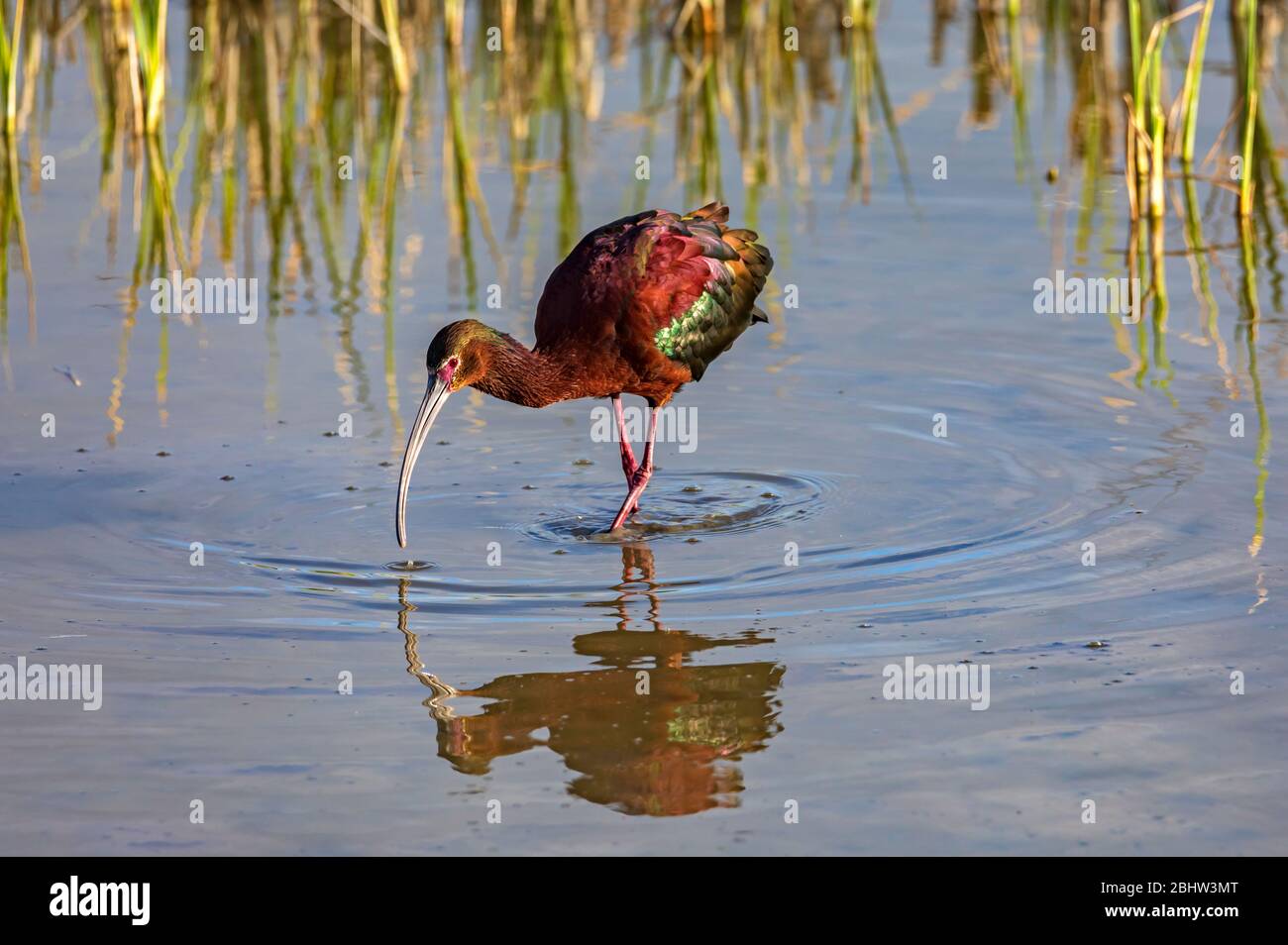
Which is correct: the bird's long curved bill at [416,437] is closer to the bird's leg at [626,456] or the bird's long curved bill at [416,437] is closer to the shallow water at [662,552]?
the shallow water at [662,552]

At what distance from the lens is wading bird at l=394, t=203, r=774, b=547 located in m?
7.09

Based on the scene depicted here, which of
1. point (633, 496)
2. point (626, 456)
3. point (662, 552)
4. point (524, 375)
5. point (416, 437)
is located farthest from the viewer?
point (626, 456)

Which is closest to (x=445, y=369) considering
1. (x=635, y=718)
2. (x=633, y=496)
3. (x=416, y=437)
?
(x=416, y=437)

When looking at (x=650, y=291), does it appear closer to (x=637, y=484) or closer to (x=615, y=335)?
(x=615, y=335)

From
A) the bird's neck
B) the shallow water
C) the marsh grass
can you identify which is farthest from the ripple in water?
the marsh grass

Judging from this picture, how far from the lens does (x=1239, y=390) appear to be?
8.45 m

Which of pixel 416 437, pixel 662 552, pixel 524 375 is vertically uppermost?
pixel 524 375

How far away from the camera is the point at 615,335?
747 centimetres

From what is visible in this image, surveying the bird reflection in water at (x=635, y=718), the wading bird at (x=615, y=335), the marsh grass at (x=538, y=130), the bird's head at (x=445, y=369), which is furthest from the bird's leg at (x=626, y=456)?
the bird reflection in water at (x=635, y=718)

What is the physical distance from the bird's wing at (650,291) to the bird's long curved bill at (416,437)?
2.01 feet

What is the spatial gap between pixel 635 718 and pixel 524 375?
2.01m

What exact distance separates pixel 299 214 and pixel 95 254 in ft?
4.02
